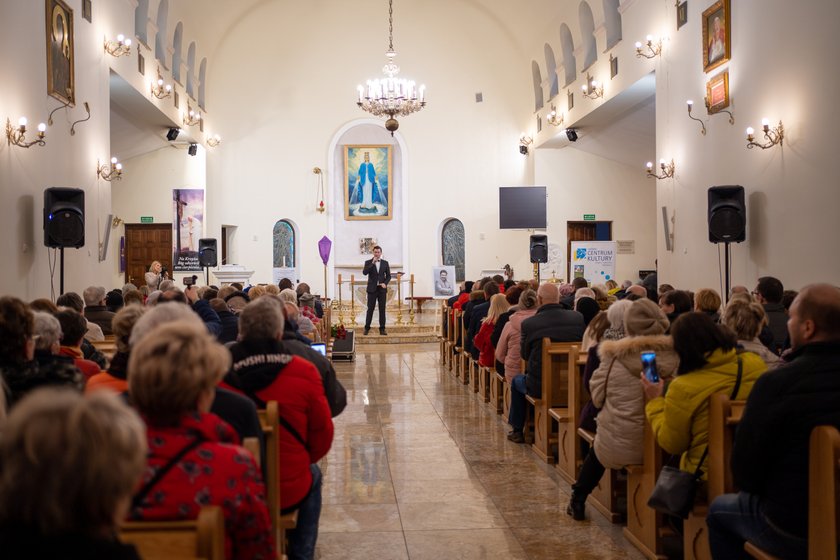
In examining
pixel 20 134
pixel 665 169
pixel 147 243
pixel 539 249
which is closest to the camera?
pixel 20 134

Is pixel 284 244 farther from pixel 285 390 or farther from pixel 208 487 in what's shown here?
pixel 208 487

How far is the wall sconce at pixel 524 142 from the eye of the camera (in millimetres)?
19719

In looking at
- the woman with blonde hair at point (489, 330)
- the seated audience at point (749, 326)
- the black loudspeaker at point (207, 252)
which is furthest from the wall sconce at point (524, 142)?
the seated audience at point (749, 326)

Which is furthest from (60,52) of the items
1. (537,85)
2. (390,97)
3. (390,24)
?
(537,85)

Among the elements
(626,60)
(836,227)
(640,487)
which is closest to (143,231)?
(626,60)

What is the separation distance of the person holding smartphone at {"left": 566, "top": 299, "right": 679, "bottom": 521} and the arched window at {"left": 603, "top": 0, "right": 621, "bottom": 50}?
1110 cm

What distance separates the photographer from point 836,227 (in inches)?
309

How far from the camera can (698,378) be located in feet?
11.3

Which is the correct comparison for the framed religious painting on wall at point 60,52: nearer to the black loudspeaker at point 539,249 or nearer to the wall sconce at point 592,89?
the wall sconce at point 592,89

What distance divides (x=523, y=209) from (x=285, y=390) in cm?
1414

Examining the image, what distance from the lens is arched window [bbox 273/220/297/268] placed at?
1980 cm

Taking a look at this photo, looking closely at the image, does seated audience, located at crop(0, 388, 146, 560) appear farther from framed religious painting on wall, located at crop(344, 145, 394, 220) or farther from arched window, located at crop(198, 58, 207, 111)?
framed religious painting on wall, located at crop(344, 145, 394, 220)

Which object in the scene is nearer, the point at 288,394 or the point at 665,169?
the point at 288,394

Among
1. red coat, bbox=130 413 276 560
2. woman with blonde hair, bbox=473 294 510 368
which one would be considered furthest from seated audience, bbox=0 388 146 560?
woman with blonde hair, bbox=473 294 510 368
